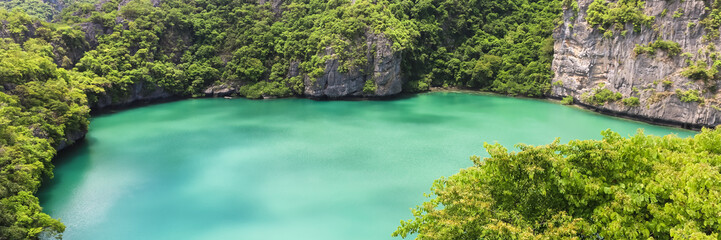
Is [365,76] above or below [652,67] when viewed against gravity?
below

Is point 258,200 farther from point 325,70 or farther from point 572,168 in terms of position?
point 325,70

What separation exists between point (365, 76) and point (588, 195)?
113 feet

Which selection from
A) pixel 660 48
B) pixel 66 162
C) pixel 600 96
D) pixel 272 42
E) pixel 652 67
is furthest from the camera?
pixel 272 42

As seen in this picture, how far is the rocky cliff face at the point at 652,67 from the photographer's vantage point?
29891 millimetres

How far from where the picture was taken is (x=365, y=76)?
1628 inches

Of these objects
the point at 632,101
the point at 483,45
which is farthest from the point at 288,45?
the point at 632,101

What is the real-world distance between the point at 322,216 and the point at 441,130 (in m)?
14.7

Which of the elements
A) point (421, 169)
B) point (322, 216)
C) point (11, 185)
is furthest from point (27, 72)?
point (421, 169)

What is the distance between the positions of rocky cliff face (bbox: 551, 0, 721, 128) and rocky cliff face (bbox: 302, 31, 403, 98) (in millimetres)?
16603

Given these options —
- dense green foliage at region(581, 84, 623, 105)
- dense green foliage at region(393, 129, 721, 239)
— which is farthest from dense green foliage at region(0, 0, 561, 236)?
dense green foliage at region(393, 129, 721, 239)

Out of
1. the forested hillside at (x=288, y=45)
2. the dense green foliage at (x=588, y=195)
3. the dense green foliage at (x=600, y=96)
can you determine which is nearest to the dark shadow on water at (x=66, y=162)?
the forested hillside at (x=288, y=45)

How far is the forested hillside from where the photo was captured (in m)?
36.1

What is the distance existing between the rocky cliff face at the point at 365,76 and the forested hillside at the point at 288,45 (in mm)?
100

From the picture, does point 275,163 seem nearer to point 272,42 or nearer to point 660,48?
point 272,42
